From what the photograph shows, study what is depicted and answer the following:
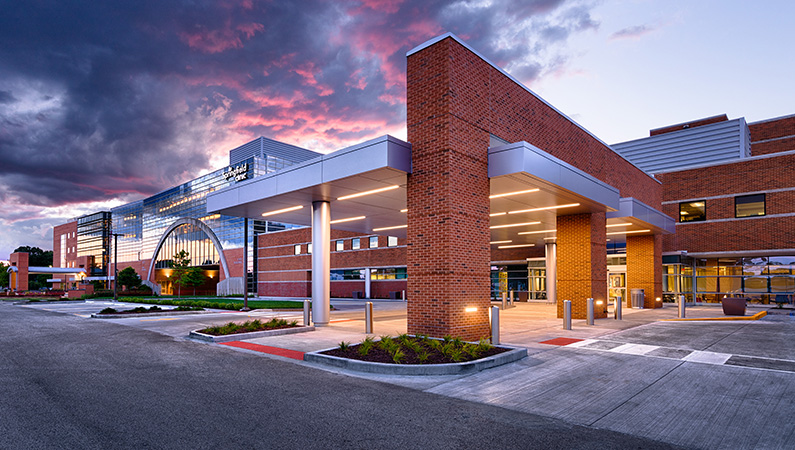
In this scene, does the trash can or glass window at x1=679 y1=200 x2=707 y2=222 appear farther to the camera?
glass window at x1=679 y1=200 x2=707 y2=222

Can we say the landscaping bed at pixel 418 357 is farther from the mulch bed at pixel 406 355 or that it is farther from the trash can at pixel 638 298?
the trash can at pixel 638 298

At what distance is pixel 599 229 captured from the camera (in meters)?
20.3

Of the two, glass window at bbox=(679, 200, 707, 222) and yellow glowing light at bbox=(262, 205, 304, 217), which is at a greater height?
glass window at bbox=(679, 200, 707, 222)

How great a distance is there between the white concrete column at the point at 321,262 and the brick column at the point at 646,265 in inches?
825

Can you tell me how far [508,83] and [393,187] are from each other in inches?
210

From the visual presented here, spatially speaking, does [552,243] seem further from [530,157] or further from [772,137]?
[772,137]

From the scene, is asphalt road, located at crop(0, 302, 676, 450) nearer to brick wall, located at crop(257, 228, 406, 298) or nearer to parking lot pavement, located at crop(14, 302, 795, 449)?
parking lot pavement, located at crop(14, 302, 795, 449)

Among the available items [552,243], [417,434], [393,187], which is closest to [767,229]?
[552,243]

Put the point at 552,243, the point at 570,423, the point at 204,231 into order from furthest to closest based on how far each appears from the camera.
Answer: the point at 204,231, the point at 552,243, the point at 570,423

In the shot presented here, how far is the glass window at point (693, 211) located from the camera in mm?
31438

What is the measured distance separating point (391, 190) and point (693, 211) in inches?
1074

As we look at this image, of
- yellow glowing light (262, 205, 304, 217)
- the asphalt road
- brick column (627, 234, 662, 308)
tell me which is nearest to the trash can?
brick column (627, 234, 662, 308)

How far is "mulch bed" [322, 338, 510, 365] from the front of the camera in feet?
30.1

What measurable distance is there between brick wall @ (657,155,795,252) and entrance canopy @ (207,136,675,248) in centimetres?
1032
